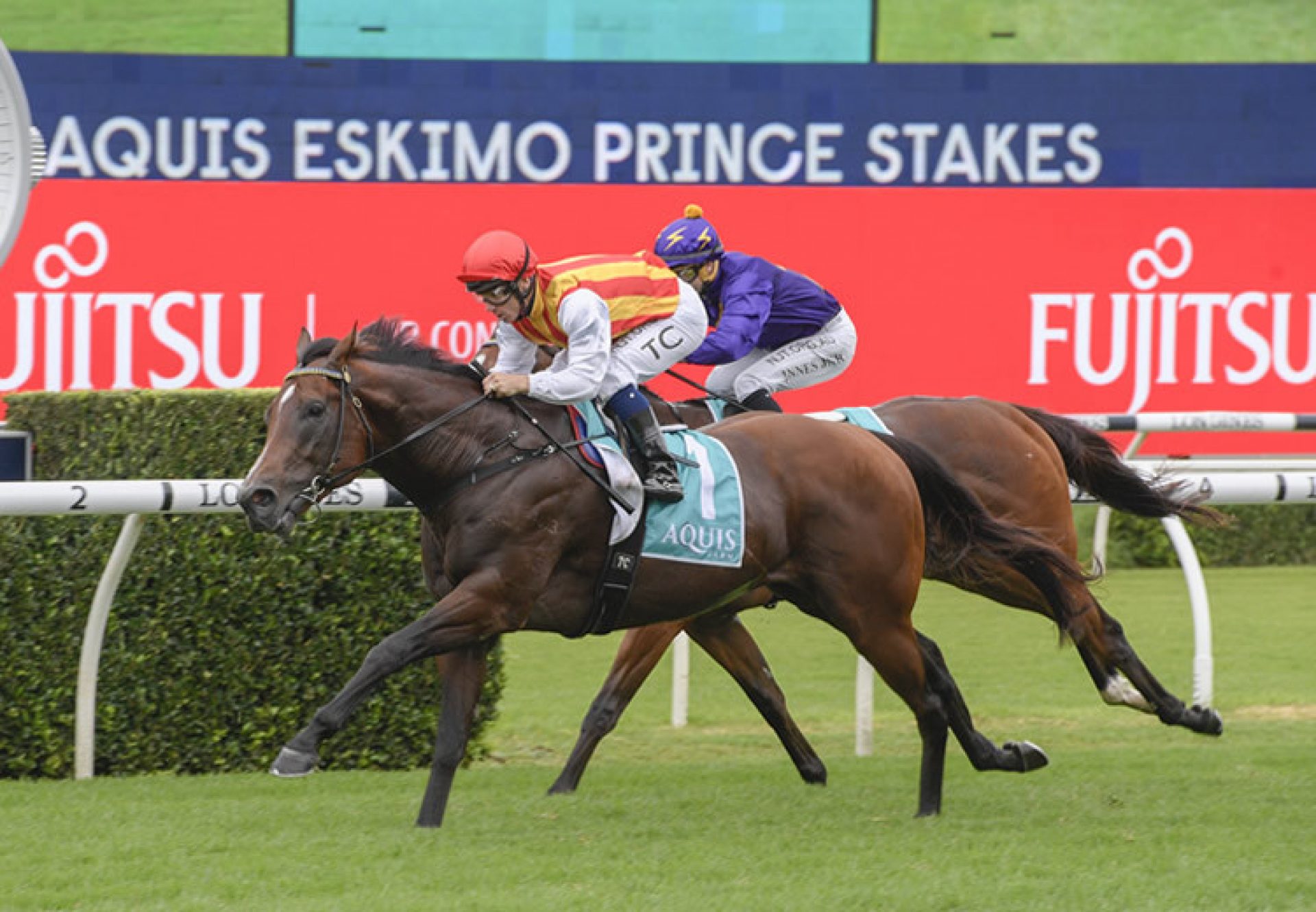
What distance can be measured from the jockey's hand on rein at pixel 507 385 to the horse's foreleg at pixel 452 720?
0.57 meters

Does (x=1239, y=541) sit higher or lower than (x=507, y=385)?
lower

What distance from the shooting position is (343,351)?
4.64 metres

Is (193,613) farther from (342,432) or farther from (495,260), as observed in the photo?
(495,260)

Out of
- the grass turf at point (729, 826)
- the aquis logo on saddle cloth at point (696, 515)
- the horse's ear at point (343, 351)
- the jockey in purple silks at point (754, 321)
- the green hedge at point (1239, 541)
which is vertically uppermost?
the jockey in purple silks at point (754, 321)

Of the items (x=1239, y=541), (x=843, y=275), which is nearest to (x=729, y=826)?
(x=843, y=275)

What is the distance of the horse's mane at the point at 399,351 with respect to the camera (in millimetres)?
4801

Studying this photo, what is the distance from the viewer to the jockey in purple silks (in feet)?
19.6

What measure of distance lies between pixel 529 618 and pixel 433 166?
5881 mm

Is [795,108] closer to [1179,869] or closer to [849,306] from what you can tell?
[849,306]

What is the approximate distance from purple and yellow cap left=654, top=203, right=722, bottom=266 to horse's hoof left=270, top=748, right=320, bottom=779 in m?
2.11

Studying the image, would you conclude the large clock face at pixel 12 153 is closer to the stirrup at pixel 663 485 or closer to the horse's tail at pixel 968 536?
the stirrup at pixel 663 485

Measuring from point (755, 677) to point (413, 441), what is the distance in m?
1.39

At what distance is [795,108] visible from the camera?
10.6 m

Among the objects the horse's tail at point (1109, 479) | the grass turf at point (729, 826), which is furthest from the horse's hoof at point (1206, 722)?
the horse's tail at point (1109, 479)
